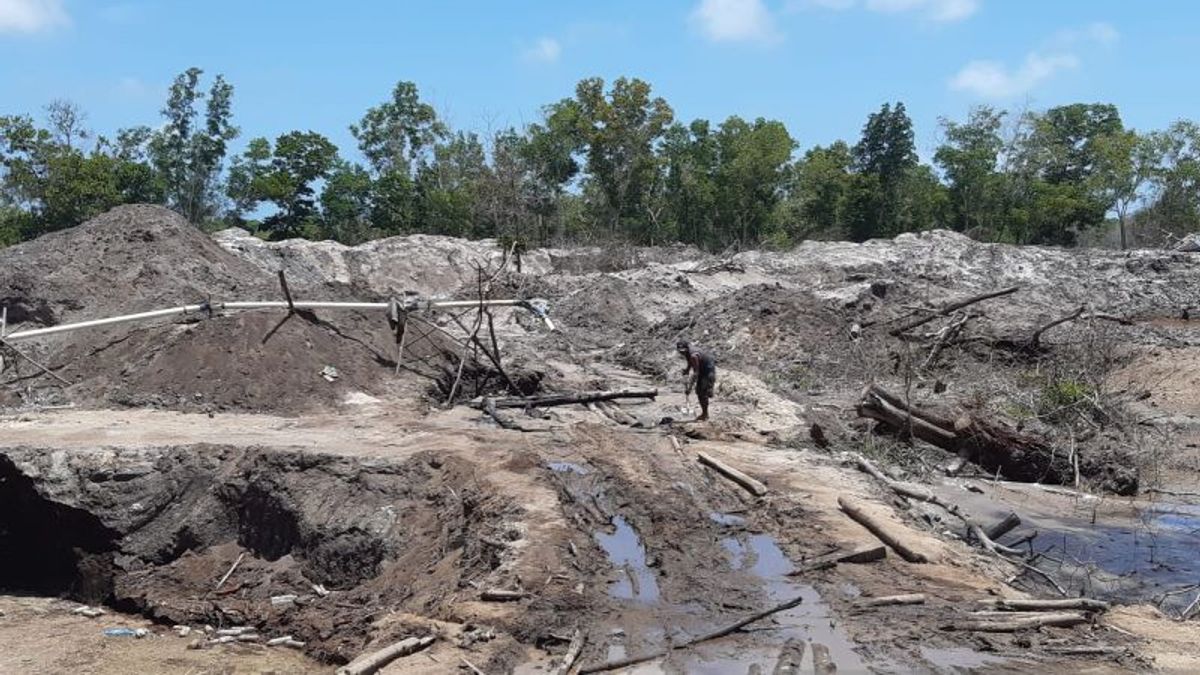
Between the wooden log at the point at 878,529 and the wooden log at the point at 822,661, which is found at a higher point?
the wooden log at the point at 878,529

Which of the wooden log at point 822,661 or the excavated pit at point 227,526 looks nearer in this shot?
the wooden log at point 822,661

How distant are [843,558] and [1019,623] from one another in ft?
5.35

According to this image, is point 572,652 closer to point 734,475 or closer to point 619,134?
point 734,475

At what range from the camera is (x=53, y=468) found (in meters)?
10.1

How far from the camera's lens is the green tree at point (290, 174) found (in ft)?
118

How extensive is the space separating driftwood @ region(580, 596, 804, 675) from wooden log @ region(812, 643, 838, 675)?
19.2 inches

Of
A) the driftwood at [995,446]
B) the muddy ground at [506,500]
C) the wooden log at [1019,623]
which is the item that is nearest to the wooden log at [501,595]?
the muddy ground at [506,500]

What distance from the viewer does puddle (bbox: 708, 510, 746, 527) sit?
9508 millimetres

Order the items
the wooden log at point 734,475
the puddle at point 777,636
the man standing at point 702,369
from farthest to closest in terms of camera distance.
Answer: the man standing at point 702,369 < the wooden log at point 734,475 < the puddle at point 777,636

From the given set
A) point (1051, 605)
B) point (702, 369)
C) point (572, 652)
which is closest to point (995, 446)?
point (702, 369)

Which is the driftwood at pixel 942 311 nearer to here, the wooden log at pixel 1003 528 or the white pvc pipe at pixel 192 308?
the white pvc pipe at pixel 192 308

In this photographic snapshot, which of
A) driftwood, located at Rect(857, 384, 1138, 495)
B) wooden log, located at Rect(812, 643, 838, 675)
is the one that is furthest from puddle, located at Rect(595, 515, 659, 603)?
driftwood, located at Rect(857, 384, 1138, 495)

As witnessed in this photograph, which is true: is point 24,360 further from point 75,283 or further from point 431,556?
point 431,556

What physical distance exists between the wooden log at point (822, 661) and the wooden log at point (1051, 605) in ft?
4.95
